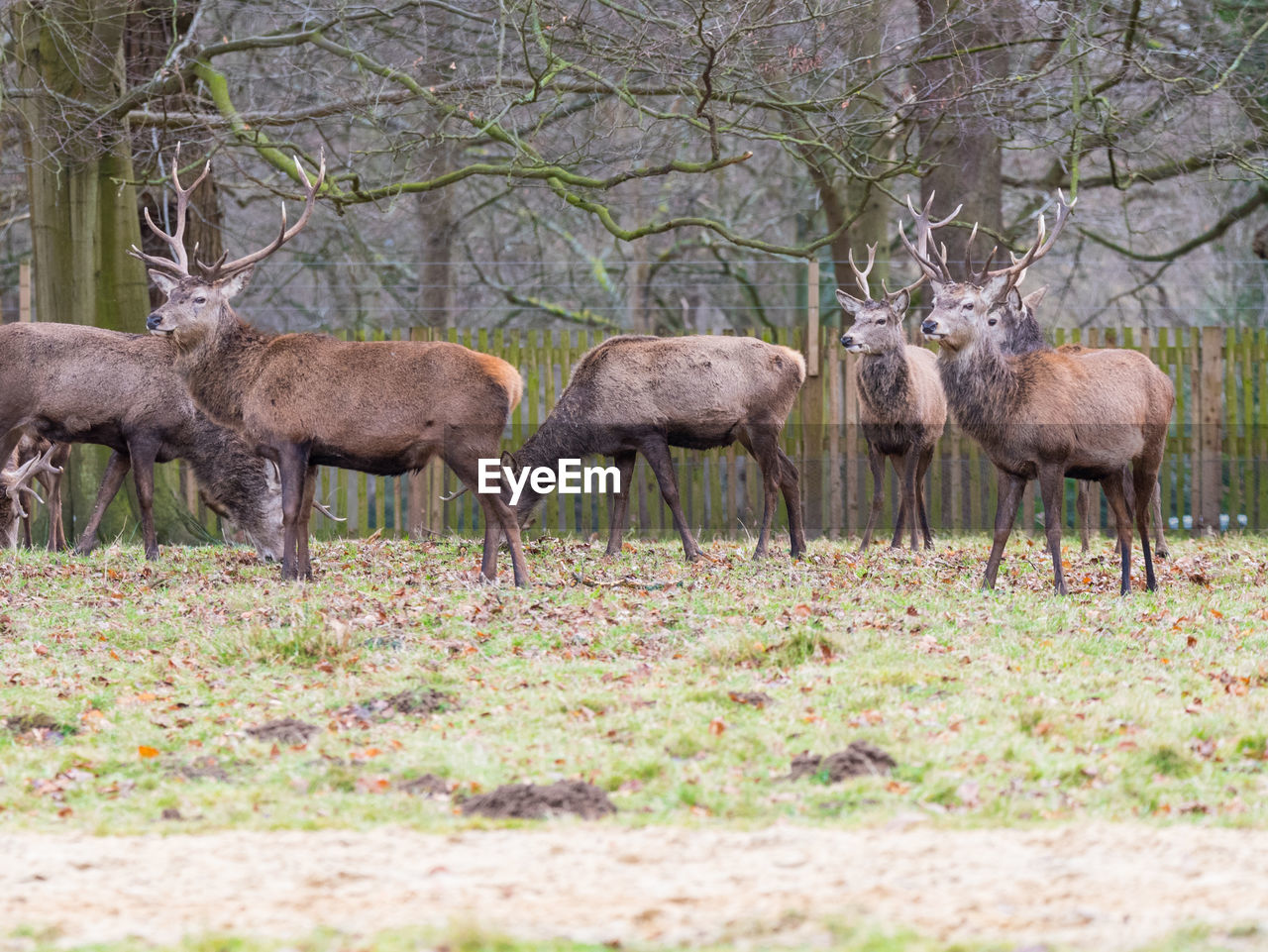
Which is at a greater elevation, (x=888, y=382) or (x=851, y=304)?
(x=851, y=304)

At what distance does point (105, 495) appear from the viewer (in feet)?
37.3

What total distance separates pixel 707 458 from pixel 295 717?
8.57 m

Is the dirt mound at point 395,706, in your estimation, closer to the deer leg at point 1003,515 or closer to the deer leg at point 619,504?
the deer leg at point 1003,515

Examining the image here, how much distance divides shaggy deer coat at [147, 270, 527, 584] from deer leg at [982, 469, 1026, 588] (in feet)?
9.71

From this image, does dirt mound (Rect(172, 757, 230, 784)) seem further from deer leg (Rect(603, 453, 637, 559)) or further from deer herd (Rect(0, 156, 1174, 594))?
deer leg (Rect(603, 453, 637, 559))

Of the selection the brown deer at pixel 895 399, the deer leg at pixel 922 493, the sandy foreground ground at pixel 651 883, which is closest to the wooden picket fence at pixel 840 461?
the deer leg at pixel 922 493

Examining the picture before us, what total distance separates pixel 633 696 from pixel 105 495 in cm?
646

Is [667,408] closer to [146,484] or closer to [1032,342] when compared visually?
[1032,342]

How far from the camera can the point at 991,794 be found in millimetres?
5125

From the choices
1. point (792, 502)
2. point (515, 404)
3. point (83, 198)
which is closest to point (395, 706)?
point (515, 404)

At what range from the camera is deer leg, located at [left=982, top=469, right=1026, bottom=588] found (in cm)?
919

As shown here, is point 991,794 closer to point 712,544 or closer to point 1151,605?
point 1151,605

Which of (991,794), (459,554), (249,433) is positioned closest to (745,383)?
(459,554)

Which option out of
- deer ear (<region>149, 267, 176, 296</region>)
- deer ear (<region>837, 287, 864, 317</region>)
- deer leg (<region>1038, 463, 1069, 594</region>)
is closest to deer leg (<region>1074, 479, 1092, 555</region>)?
deer ear (<region>837, 287, 864, 317</region>)
